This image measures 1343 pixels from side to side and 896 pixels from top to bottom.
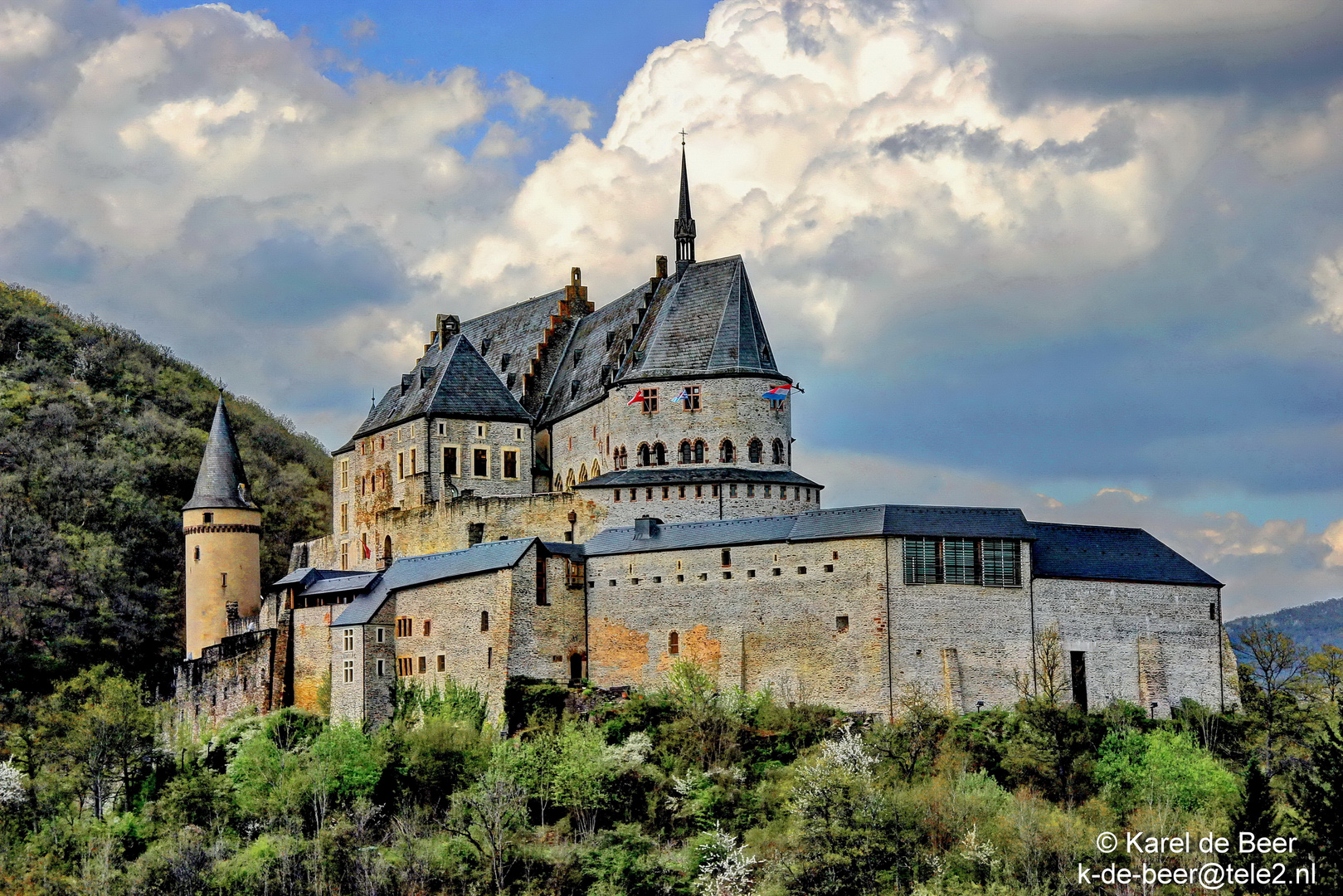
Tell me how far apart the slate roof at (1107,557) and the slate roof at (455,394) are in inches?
1024

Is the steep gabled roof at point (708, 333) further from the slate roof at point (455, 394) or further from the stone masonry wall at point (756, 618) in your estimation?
the stone masonry wall at point (756, 618)

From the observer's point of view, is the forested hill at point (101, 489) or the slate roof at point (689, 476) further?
the forested hill at point (101, 489)

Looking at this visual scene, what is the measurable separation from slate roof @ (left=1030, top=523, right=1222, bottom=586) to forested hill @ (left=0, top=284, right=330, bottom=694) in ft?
139

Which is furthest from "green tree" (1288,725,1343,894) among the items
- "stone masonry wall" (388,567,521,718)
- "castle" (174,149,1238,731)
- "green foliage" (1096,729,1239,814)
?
"stone masonry wall" (388,567,521,718)

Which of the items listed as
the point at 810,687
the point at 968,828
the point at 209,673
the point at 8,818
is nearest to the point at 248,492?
the point at 209,673

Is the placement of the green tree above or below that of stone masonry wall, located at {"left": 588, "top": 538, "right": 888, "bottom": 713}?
below

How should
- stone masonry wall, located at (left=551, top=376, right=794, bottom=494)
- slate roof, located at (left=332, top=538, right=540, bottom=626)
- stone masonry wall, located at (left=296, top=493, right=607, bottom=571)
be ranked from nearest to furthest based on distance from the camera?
slate roof, located at (left=332, top=538, right=540, bottom=626) < stone masonry wall, located at (left=296, top=493, right=607, bottom=571) < stone masonry wall, located at (left=551, top=376, right=794, bottom=494)

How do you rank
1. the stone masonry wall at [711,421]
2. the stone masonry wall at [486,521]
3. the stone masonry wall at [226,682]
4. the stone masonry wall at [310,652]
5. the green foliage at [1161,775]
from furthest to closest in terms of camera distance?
the stone masonry wall at [711,421], the stone masonry wall at [486,521], the stone masonry wall at [226,682], the stone masonry wall at [310,652], the green foliage at [1161,775]

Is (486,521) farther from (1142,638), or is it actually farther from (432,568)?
(1142,638)

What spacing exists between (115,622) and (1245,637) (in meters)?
50.3

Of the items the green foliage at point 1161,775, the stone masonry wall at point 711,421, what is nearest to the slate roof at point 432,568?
the stone masonry wall at point 711,421

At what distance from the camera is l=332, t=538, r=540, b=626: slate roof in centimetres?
6950

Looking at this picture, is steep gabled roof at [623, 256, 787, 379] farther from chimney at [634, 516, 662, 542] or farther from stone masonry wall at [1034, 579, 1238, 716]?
stone masonry wall at [1034, 579, 1238, 716]

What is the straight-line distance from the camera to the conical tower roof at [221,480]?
83500 millimetres
